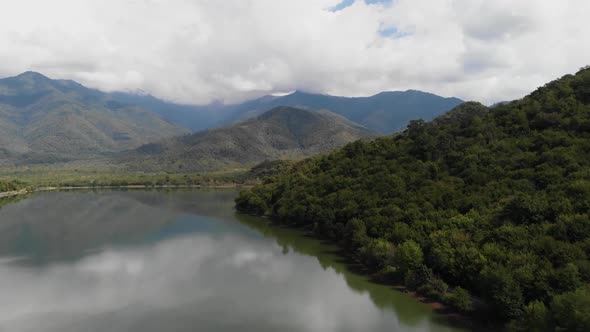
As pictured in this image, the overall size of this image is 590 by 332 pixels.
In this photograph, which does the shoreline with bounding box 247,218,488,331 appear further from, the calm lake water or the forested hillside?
the forested hillside

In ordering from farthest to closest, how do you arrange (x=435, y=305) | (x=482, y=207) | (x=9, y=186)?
1. (x=9, y=186)
2. (x=482, y=207)
3. (x=435, y=305)

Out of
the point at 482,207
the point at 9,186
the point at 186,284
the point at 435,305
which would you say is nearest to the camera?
the point at 435,305

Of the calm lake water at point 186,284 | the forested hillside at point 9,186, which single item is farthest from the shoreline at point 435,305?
the forested hillside at point 9,186

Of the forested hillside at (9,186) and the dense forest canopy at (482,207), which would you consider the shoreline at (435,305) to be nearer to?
the dense forest canopy at (482,207)

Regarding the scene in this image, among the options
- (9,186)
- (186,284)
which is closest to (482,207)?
(186,284)

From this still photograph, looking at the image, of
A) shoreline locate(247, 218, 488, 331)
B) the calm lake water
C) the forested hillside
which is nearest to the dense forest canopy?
shoreline locate(247, 218, 488, 331)

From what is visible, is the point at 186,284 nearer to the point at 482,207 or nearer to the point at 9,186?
the point at 482,207

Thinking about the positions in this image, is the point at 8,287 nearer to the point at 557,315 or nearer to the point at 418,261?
the point at 418,261
